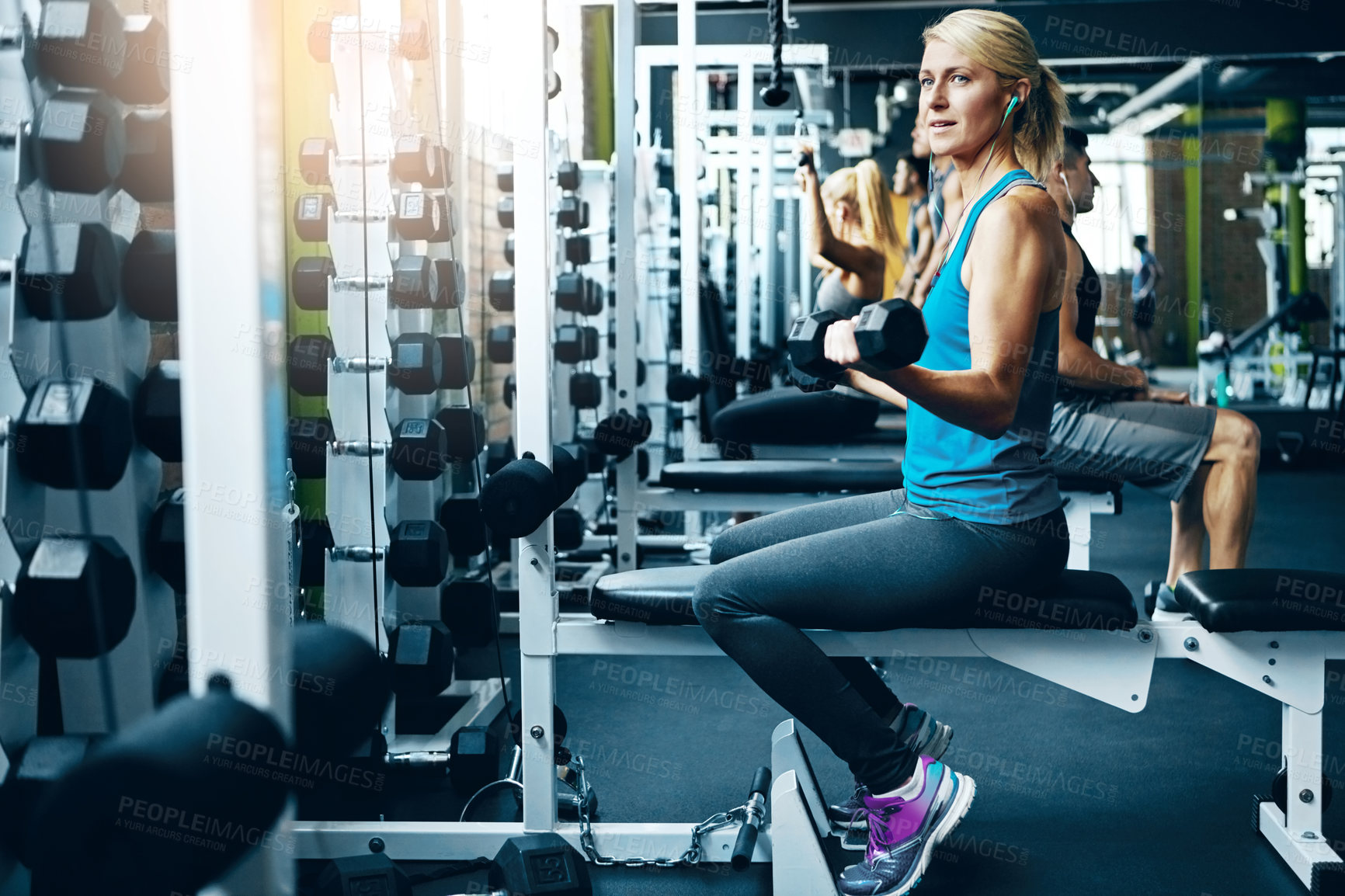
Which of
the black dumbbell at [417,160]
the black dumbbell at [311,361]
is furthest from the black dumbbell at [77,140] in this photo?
the black dumbbell at [417,160]

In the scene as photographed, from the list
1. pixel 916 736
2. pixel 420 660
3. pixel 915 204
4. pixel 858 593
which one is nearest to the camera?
pixel 858 593

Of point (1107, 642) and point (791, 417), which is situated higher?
point (791, 417)

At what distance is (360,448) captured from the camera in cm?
214

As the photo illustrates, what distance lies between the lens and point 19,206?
41.9 inches

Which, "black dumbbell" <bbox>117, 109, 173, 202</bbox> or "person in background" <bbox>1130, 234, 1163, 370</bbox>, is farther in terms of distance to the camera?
"person in background" <bbox>1130, 234, 1163, 370</bbox>

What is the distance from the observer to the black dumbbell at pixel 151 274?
3.40ft

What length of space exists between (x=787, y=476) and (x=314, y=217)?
1424mm

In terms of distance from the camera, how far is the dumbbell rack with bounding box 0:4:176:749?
1.01 m

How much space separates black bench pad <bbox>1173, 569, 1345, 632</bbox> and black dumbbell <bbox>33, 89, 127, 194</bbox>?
1.54 m

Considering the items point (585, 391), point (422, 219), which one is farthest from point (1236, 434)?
point (585, 391)

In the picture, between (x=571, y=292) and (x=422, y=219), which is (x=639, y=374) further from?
(x=422, y=219)

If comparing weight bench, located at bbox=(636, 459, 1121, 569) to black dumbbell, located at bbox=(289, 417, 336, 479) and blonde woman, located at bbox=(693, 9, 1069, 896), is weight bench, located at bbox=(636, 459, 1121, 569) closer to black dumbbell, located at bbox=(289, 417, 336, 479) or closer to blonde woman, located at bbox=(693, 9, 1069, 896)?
black dumbbell, located at bbox=(289, 417, 336, 479)

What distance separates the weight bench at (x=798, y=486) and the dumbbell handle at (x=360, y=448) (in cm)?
123

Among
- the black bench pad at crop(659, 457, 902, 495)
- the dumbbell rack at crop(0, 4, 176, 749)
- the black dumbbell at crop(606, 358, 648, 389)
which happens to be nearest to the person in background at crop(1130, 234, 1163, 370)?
the black dumbbell at crop(606, 358, 648, 389)
